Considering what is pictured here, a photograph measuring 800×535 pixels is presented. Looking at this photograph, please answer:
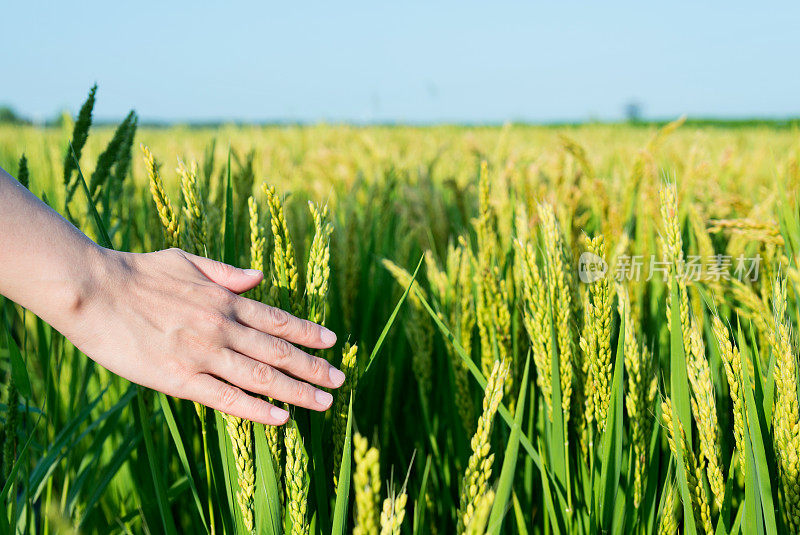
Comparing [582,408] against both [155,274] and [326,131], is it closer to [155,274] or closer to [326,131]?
[155,274]

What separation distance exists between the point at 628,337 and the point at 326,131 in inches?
215

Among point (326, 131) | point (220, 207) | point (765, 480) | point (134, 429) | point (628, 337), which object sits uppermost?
point (326, 131)

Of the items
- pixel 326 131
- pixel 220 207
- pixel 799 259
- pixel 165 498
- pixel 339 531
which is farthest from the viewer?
pixel 326 131

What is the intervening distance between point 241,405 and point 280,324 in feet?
0.36

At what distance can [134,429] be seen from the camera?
92cm

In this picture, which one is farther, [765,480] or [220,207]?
[220,207]

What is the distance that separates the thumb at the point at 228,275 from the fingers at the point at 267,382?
0.31 ft

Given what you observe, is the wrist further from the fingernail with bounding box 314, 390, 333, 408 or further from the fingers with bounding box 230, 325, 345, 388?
the fingernail with bounding box 314, 390, 333, 408

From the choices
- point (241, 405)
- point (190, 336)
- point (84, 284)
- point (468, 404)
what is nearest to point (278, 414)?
point (241, 405)

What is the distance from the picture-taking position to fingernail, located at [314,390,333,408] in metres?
0.67

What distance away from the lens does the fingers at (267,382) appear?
663mm

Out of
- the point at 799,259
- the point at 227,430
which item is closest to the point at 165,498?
the point at 227,430

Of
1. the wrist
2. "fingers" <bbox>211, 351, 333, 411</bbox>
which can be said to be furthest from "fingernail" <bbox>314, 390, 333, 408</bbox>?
the wrist

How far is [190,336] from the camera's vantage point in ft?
2.18
